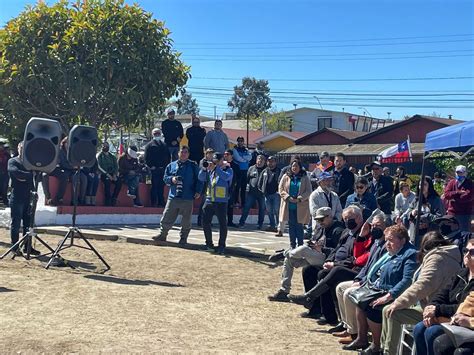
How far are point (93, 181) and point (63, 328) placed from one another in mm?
9848

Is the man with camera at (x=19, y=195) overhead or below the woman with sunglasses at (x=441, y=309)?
overhead

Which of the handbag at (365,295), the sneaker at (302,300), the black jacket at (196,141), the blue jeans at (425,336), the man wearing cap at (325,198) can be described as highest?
the black jacket at (196,141)

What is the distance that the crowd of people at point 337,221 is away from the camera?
6.40 meters

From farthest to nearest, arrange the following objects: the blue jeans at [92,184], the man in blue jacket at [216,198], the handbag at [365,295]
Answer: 1. the blue jeans at [92,184]
2. the man in blue jacket at [216,198]
3. the handbag at [365,295]

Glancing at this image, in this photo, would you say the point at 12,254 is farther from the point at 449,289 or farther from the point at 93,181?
the point at 449,289

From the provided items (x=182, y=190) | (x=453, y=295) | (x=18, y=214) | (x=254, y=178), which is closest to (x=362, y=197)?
(x=182, y=190)

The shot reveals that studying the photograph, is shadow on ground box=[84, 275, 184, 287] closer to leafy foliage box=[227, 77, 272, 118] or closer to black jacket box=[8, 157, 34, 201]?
black jacket box=[8, 157, 34, 201]

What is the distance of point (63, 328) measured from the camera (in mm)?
7422

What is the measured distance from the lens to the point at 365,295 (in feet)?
23.1

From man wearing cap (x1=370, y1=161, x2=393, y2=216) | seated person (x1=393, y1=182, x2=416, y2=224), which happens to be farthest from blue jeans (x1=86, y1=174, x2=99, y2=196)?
seated person (x1=393, y1=182, x2=416, y2=224)

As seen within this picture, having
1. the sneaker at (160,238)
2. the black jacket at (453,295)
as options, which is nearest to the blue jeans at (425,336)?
the black jacket at (453,295)

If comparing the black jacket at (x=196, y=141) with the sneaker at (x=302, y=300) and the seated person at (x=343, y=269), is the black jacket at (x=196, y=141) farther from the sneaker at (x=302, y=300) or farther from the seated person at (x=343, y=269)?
the seated person at (x=343, y=269)

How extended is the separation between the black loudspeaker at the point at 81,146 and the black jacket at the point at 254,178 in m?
5.17

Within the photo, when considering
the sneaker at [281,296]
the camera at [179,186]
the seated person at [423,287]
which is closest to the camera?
the seated person at [423,287]
